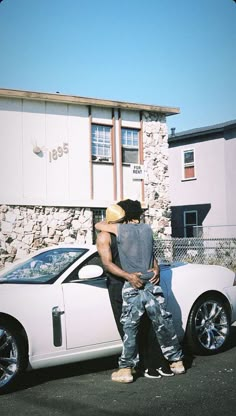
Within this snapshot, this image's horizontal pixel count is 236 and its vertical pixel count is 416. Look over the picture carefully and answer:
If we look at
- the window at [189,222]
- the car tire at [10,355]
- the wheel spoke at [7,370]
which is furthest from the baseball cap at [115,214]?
the window at [189,222]

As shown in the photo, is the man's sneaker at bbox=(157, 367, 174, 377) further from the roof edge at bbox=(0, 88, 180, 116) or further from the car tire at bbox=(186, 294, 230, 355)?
the roof edge at bbox=(0, 88, 180, 116)

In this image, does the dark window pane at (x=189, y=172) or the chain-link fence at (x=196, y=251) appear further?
the dark window pane at (x=189, y=172)

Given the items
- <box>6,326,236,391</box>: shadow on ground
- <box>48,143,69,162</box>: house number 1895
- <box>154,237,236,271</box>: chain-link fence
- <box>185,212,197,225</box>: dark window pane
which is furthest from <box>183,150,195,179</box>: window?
<box>6,326,236,391</box>: shadow on ground

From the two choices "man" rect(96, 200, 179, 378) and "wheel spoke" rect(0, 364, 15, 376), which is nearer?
"wheel spoke" rect(0, 364, 15, 376)

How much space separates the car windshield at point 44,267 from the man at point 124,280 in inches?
21.5

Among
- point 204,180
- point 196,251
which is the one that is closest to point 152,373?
point 196,251

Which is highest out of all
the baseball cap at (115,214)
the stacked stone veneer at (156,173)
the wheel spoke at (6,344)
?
the stacked stone veneer at (156,173)

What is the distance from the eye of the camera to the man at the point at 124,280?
5.27 meters

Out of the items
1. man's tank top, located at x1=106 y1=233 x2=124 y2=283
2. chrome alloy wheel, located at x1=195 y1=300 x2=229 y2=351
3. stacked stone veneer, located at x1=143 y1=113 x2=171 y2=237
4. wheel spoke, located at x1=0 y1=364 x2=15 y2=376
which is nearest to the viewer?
wheel spoke, located at x1=0 y1=364 x2=15 y2=376

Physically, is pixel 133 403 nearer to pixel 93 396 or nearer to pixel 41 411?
pixel 93 396

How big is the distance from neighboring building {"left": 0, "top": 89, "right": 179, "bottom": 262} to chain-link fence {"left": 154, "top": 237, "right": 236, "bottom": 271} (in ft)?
6.30

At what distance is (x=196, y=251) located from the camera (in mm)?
17031

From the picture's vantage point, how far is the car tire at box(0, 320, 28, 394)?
4.91m

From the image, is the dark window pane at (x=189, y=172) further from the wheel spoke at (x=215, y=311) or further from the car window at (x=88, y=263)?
the car window at (x=88, y=263)
